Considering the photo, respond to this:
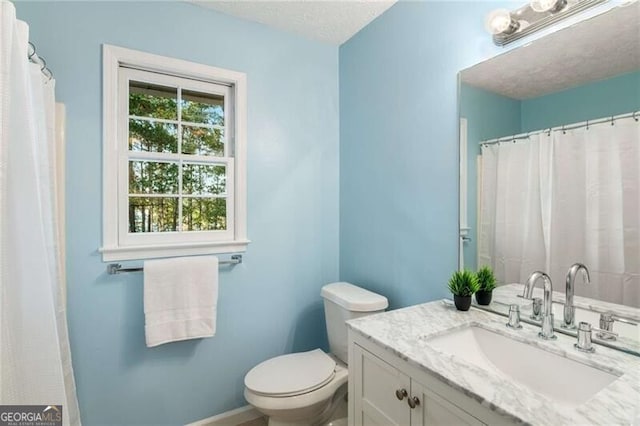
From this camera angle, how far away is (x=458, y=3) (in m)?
1.45

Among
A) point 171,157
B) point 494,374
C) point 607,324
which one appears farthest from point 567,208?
point 171,157

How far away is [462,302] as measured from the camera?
136 centimetres

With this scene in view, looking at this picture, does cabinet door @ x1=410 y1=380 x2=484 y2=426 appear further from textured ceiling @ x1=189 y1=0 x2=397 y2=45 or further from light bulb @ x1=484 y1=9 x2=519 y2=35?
textured ceiling @ x1=189 y1=0 x2=397 y2=45

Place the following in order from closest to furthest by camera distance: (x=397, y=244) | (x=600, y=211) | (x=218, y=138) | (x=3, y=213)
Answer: (x=3, y=213), (x=600, y=211), (x=397, y=244), (x=218, y=138)

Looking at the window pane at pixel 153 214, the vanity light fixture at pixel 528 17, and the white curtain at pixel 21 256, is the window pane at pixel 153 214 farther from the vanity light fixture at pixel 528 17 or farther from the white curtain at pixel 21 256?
the vanity light fixture at pixel 528 17

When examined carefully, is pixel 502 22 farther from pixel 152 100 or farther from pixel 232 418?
pixel 232 418

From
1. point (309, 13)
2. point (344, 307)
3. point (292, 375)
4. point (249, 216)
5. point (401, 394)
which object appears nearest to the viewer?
point (401, 394)

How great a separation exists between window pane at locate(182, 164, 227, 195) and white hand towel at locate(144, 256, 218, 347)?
398mm

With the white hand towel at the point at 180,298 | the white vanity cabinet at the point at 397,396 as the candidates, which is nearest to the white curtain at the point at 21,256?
the white hand towel at the point at 180,298

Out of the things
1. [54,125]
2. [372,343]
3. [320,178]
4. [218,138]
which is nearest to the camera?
[372,343]

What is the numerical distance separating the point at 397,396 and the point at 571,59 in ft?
4.16

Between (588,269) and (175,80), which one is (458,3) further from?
(175,80)

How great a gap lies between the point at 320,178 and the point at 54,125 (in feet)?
4.62

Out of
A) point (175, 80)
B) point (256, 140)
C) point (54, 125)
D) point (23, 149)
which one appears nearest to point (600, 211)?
point (256, 140)
